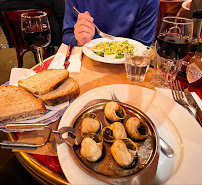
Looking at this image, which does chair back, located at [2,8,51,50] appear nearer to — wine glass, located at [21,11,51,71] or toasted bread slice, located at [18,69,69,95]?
wine glass, located at [21,11,51,71]

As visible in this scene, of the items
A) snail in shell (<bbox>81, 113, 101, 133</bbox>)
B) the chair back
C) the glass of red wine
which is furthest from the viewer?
the chair back

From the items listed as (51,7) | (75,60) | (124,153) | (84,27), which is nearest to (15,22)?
(51,7)

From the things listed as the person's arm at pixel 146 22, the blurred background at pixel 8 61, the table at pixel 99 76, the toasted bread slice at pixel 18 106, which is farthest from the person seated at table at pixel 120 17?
the blurred background at pixel 8 61

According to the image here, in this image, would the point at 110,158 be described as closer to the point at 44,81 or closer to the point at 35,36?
the point at 44,81

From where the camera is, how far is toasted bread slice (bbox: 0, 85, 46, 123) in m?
0.72

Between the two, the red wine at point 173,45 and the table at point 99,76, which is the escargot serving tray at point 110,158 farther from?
the red wine at point 173,45

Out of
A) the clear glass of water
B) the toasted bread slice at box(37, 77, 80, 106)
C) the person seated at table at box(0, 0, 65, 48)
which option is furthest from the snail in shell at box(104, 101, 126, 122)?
the person seated at table at box(0, 0, 65, 48)

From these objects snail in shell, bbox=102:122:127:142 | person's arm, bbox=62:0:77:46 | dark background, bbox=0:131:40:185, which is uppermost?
person's arm, bbox=62:0:77:46

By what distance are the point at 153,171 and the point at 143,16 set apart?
152cm

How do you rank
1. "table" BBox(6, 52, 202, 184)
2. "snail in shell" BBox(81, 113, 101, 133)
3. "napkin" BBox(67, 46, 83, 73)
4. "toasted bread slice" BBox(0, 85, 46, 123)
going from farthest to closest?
1. "napkin" BBox(67, 46, 83, 73)
2. "table" BBox(6, 52, 202, 184)
3. "toasted bread slice" BBox(0, 85, 46, 123)
4. "snail in shell" BBox(81, 113, 101, 133)

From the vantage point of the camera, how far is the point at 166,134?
2.11 feet

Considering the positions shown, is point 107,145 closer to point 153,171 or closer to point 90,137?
point 90,137

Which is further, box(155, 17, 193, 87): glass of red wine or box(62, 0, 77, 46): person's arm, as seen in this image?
box(62, 0, 77, 46): person's arm

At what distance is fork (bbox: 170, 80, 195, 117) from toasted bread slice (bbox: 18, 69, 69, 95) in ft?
1.99
